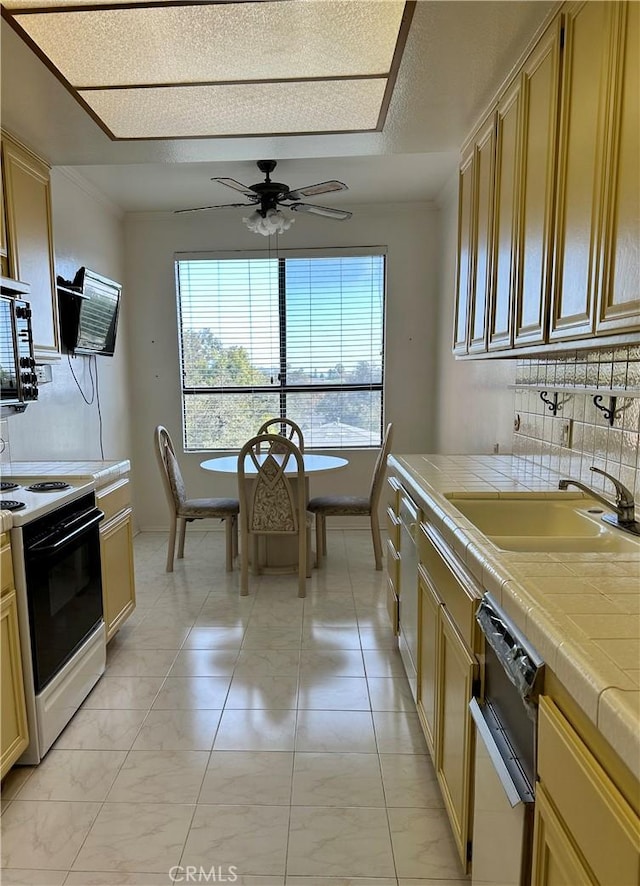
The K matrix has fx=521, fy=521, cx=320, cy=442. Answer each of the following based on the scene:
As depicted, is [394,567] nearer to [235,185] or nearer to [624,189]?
[624,189]

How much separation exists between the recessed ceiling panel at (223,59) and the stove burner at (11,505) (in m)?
1.54

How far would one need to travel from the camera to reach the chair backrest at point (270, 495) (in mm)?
3287

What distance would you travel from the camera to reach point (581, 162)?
137 cm

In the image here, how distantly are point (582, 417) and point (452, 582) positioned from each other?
92 cm

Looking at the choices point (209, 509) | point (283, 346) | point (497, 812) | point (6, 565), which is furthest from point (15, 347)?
point (283, 346)

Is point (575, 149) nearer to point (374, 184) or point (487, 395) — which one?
point (487, 395)

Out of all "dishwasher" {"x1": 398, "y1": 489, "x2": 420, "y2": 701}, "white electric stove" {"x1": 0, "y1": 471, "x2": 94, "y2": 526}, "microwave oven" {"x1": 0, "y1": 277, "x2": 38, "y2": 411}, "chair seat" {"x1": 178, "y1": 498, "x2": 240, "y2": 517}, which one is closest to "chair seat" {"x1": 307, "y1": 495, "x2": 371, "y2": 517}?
"chair seat" {"x1": 178, "y1": 498, "x2": 240, "y2": 517}

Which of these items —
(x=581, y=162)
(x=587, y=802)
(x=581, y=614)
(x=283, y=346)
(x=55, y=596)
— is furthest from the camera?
(x=283, y=346)

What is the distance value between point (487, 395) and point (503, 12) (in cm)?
200

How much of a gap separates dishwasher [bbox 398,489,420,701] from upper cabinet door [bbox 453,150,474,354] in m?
0.91

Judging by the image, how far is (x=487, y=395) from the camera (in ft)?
10.5

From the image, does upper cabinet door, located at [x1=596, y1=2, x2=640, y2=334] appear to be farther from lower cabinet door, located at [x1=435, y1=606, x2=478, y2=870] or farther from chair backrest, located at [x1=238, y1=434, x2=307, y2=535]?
chair backrest, located at [x1=238, y1=434, x2=307, y2=535]

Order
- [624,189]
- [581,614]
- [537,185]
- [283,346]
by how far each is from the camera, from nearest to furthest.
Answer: [581,614], [624,189], [537,185], [283,346]

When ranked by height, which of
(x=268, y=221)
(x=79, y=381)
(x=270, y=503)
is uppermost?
(x=268, y=221)
